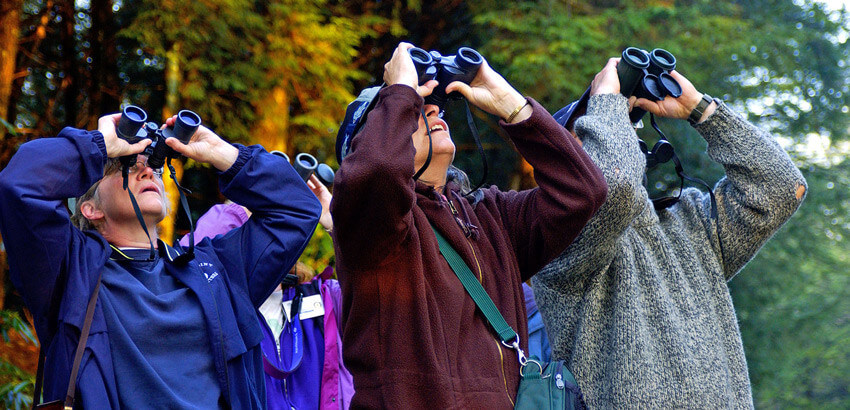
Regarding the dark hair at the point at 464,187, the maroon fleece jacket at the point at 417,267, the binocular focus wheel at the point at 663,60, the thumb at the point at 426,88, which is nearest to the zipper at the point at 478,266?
the maroon fleece jacket at the point at 417,267

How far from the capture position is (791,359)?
10.3 m

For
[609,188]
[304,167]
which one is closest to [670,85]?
[609,188]

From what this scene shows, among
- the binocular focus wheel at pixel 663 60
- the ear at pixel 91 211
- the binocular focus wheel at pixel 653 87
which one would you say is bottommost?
the ear at pixel 91 211

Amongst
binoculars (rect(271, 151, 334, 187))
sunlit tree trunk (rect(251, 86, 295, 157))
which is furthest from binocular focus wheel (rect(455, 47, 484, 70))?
sunlit tree trunk (rect(251, 86, 295, 157))

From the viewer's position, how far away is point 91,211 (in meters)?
2.54

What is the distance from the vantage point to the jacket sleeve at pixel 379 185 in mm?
1828

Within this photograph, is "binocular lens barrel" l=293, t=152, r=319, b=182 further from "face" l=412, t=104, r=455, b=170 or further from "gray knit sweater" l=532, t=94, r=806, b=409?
"gray knit sweater" l=532, t=94, r=806, b=409

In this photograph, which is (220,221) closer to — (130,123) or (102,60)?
(130,123)

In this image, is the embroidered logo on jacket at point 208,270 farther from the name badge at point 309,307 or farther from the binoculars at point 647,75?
the binoculars at point 647,75

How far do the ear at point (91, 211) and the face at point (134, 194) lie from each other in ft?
0.04

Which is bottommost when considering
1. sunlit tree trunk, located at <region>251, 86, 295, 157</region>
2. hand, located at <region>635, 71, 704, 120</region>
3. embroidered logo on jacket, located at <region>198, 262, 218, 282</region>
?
sunlit tree trunk, located at <region>251, 86, 295, 157</region>

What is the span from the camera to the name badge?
349 centimetres

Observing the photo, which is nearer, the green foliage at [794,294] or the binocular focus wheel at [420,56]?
the binocular focus wheel at [420,56]

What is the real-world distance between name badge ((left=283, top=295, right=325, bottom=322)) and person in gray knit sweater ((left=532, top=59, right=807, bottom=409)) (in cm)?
131
